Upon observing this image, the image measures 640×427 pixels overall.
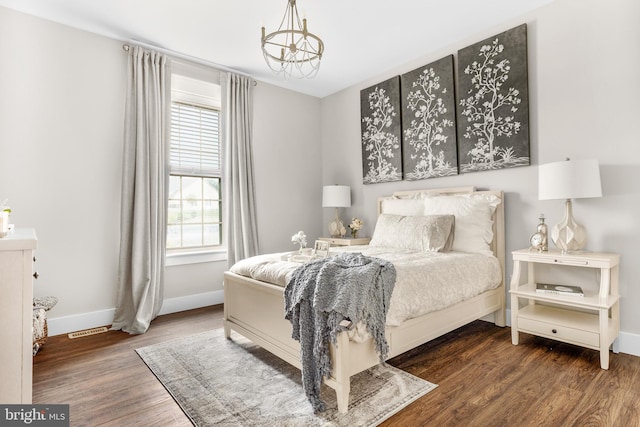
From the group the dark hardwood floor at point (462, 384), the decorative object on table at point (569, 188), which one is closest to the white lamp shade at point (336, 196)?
the dark hardwood floor at point (462, 384)

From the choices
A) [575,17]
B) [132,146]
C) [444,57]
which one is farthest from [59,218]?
[575,17]

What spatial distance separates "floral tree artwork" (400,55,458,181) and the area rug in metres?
2.22

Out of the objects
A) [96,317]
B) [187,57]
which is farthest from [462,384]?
[187,57]

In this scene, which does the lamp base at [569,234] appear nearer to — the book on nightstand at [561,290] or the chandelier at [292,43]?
the book on nightstand at [561,290]

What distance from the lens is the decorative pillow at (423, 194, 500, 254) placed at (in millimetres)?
2941

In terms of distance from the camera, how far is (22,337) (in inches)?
54.1

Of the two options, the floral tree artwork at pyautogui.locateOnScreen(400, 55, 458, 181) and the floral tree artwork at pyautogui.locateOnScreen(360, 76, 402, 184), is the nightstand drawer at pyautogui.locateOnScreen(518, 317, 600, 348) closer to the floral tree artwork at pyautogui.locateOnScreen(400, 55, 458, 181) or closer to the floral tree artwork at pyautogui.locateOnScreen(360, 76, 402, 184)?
the floral tree artwork at pyautogui.locateOnScreen(400, 55, 458, 181)

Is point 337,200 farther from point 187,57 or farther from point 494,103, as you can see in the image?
point 187,57

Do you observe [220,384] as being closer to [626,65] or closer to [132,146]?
[132,146]

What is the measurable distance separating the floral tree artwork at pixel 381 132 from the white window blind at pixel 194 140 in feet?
6.14

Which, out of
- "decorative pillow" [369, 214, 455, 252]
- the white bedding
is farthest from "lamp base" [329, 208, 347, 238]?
the white bedding

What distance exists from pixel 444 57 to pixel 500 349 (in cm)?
284

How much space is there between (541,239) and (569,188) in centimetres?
48

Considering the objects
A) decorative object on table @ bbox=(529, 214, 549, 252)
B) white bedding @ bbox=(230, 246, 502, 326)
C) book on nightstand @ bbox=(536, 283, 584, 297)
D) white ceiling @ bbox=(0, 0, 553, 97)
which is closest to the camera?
white bedding @ bbox=(230, 246, 502, 326)
